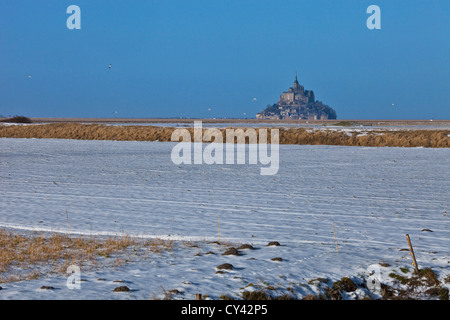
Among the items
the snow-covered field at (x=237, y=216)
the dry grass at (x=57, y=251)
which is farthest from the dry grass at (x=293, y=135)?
the dry grass at (x=57, y=251)

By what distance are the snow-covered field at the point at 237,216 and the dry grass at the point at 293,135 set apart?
19200 millimetres

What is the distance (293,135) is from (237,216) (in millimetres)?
41015

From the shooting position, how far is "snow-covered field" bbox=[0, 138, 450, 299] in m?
10.3

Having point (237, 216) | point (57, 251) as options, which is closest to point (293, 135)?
point (237, 216)

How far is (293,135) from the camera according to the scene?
5694cm

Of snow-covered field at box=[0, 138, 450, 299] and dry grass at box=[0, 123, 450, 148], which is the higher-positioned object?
dry grass at box=[0, 123, 450, 148]

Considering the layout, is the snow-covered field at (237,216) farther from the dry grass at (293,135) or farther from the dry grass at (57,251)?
the dry grass at (293,135)

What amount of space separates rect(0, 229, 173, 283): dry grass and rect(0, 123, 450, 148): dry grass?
138ft

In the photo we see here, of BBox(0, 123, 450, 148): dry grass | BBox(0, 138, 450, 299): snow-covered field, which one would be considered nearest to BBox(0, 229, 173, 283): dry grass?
BBox(0, 138, 450, 299): snow-covered field

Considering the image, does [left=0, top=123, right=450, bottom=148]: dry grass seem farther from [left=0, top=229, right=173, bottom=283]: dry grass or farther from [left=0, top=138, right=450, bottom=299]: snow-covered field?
[left=0, top=229, right=173, bottom=283]: dry grass

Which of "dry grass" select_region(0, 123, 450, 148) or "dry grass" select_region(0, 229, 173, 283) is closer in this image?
"dry grass" select_region(0, 229, 173, 283)

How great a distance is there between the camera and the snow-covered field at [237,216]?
10.3 metres

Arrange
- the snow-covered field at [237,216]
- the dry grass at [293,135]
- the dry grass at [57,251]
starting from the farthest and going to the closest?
the dry grass at [293,135] < the dry grass at [57,251] < the snow-covered field at [237,216]

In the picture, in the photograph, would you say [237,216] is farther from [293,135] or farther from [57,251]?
[293,135]
